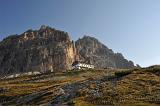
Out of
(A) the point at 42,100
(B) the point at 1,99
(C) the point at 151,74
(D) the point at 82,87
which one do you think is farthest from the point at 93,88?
(B) the point at 1,99

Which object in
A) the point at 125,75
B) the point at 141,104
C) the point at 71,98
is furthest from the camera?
the point at 125,75

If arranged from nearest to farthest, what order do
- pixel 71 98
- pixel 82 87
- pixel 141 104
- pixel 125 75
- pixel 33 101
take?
1. pixel 141 104
2. pixel 71 98
3. pixel 33 101
4. pixel 82 87
5. pixel 125 75

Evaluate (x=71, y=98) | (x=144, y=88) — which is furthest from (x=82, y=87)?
(x=144, y=88)

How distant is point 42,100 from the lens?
3634 inches

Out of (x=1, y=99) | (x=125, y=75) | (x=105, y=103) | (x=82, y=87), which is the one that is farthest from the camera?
(x=1, y=99)

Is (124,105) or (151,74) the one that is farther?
(151,74)

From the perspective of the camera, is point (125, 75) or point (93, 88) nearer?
point (93, 88)

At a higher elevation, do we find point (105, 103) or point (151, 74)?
point (151, 74)

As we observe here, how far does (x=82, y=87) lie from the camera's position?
100375 mm

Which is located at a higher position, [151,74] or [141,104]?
[151,74]

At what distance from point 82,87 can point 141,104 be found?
31545mm

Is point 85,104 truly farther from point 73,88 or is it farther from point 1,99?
point 1,99

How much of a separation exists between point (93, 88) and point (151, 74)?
21331mm

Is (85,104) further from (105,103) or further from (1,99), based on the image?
(1,99)
